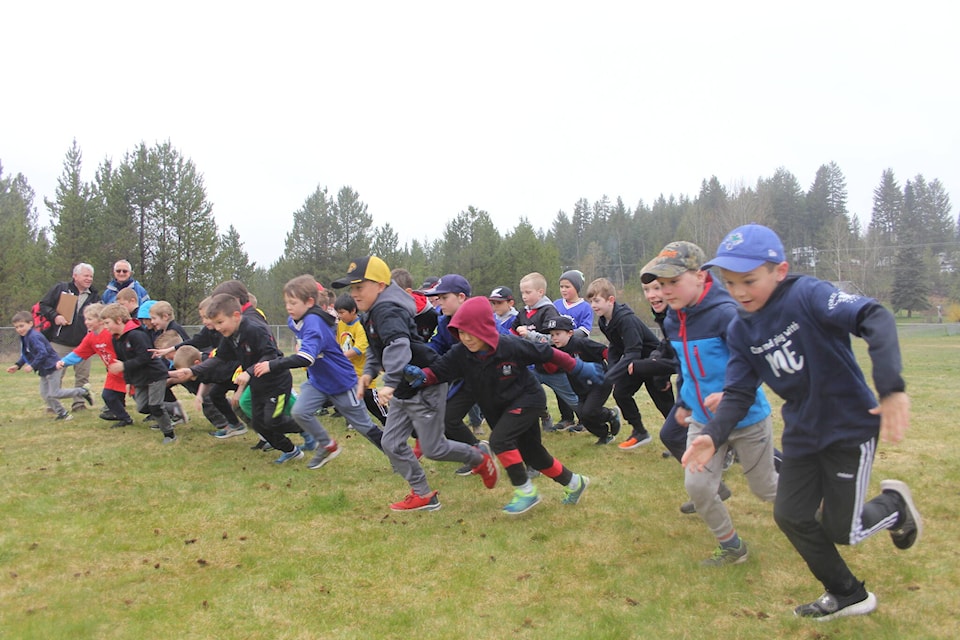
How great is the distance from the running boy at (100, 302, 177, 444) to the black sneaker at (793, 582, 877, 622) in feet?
24.9

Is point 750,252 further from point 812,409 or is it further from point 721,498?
point 721,498

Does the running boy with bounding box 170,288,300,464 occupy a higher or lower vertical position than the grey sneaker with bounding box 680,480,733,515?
higher

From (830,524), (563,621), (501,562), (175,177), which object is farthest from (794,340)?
(175,177)

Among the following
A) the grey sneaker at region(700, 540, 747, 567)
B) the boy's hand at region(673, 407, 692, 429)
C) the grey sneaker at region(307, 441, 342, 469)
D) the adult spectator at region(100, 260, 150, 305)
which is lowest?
the grey sneaker at region(700, 540, 747, 567)

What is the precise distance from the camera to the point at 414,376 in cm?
548

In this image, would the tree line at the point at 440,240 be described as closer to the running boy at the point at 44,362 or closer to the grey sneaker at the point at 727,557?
the running boy at the point at 44,362

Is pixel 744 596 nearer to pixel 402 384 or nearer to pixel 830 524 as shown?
pixel 830 524

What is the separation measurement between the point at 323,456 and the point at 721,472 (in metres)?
4.53

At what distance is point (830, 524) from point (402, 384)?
3.38 metres

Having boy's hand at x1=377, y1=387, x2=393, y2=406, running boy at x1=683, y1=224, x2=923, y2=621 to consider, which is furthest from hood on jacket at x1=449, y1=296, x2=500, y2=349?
running boy at x1=683, y1=224, x2=923, y2=621

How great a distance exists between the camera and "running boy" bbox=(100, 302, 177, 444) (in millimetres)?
8477

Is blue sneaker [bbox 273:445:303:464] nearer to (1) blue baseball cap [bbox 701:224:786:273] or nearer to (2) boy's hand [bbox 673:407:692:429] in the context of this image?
(2) boy's hand [bbox 673:407:692:429]

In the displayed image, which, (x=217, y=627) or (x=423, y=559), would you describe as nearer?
(x=217, y=627)

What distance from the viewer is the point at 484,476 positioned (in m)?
5.98
